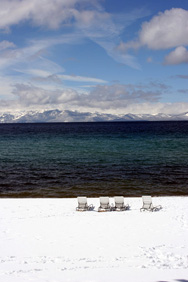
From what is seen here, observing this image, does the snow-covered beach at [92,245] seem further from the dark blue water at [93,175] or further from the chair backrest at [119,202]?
the dark blue water at [93,175]

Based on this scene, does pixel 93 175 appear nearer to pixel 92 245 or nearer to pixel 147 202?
pixel 147 202

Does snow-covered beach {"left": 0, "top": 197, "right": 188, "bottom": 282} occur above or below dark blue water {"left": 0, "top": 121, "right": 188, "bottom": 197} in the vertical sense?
below

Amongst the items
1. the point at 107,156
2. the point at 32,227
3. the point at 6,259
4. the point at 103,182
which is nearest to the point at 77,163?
the point at 107,156

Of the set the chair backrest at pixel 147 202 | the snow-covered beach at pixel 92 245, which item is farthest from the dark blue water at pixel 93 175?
the snow-covered beach at pixel 92 245

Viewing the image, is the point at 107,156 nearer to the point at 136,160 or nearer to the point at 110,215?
the point at 136,160

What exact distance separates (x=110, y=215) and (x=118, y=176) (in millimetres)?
16110

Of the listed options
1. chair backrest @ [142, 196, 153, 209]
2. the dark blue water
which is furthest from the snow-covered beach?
the dark blue water

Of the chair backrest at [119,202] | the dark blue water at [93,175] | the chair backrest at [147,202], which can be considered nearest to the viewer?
the chair backrest at [147,202]

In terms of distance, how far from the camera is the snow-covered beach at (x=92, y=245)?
9.45m

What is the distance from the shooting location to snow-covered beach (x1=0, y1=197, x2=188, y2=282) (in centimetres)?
945

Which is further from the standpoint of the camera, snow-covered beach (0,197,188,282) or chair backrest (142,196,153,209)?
chair backrest (142,196,153,209)

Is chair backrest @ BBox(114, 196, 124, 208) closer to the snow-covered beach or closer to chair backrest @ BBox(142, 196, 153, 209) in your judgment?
the snow-covered beach

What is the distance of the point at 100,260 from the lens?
35.2ft

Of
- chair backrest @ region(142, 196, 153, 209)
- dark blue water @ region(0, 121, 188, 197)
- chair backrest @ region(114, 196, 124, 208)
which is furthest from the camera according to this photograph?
dark blue water @ region(0, 121, 188, 197)
